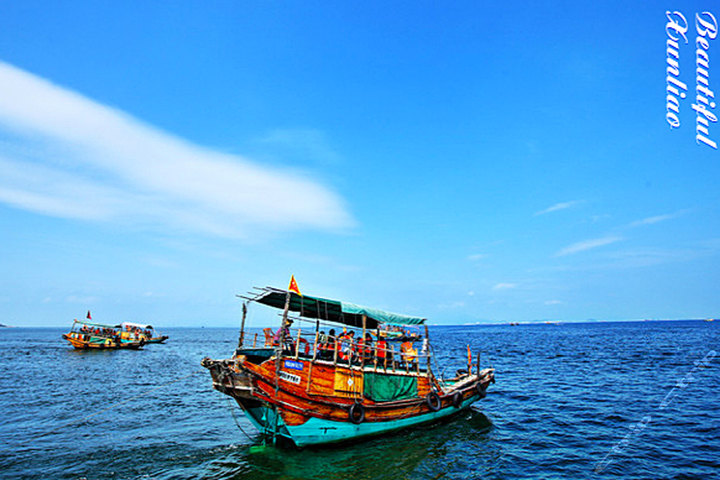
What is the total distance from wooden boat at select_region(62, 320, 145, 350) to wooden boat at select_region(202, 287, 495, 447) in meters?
52.5

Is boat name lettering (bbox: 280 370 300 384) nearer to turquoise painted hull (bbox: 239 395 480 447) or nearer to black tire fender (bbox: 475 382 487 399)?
turquoise painted hull (bbox: 239 395 480 447)

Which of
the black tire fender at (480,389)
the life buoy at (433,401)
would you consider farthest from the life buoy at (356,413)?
the black tire fender at (480,389)

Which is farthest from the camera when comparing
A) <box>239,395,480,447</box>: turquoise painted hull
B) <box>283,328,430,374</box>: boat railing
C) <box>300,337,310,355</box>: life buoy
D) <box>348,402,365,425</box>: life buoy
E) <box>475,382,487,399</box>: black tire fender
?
<box>475,382,487,399</box>: black tire fender

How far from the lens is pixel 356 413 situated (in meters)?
13.1

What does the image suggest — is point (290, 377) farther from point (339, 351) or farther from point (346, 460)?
point (346, 460)

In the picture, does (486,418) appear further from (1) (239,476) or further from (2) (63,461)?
(2) (63,461)

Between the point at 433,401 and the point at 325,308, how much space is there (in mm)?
5909

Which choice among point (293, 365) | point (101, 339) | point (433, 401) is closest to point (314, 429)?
point (293, 365)

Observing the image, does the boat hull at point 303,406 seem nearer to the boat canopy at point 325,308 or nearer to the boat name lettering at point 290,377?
the boat name lettering at point 290,377

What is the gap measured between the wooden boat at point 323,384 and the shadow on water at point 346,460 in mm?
395

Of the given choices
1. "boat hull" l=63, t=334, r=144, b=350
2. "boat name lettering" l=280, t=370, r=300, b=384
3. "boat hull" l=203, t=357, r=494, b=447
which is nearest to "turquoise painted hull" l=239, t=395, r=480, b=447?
"boat hull" l=203, t=357, r=494, b=447

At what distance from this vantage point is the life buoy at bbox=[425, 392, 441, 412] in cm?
1549

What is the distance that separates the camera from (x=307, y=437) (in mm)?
12578

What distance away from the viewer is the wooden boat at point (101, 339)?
53.7 meters
